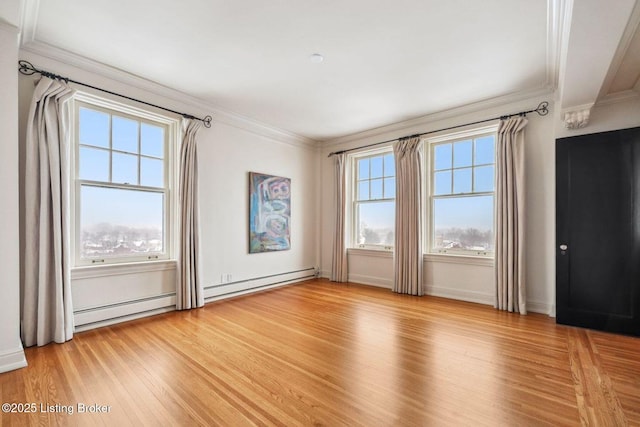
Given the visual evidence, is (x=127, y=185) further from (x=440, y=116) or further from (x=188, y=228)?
(x=440, y=116)

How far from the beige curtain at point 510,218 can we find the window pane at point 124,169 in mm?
4775

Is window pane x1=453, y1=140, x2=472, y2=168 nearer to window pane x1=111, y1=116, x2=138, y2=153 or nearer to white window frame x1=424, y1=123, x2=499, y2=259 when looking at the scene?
white window frame x1=424, y1=123, x2=499, y2=259

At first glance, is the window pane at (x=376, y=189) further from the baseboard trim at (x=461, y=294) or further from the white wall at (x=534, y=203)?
the baseboard trim at (x=461, y=294)

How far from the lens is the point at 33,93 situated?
9.20ft

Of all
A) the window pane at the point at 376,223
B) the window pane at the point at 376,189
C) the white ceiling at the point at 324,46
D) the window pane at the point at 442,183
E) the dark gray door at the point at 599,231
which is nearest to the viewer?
the white ceiling at the point at 324,46

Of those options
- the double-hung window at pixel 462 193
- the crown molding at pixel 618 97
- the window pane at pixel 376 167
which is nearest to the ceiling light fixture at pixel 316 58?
the double-hung window at pixel 462 193

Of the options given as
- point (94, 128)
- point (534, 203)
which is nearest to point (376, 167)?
point (534, 203)

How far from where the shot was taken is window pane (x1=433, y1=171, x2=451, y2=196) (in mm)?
4691

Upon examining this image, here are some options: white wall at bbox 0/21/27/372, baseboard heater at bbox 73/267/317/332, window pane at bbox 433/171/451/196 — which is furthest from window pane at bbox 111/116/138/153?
window pane at bbox 433/171/451/196

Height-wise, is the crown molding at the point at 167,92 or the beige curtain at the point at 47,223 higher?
the crown molding at the point at 167,92

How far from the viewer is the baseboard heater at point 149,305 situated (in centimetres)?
316

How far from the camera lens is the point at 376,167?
5598mm

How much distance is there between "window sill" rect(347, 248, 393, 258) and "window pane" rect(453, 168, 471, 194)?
1.54 meters

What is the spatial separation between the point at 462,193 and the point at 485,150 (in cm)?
70
